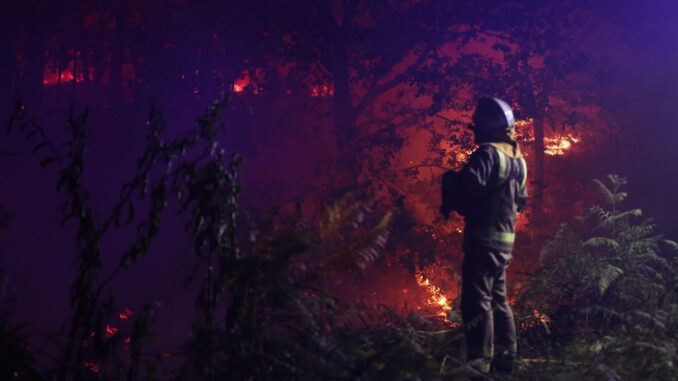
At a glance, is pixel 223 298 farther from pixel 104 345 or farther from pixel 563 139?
pixel 563 139

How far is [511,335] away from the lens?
410cm

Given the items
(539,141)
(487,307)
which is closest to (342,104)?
(539,141)

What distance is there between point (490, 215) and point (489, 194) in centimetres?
17

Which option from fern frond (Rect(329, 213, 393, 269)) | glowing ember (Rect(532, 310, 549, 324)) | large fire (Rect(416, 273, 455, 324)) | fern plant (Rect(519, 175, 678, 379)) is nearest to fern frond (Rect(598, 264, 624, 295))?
fern plant (Rect(519, 175, 678, 379))

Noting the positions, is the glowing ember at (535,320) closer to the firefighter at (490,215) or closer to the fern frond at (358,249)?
the firefighter at (490,215)

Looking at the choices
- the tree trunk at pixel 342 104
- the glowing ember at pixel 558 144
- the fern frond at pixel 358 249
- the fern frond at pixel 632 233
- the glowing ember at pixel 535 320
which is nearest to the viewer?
the fern frond at pixel 358 249

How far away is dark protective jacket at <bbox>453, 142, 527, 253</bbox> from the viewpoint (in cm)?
398

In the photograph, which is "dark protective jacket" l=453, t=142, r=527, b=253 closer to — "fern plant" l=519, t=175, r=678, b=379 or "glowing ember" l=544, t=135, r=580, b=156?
"fern plant" l=519, t=175, r=678, b=379

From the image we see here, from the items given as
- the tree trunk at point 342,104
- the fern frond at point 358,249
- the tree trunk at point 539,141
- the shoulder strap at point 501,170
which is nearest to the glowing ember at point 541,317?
the shoulder strap at point 501,170

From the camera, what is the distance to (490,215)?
4.09m

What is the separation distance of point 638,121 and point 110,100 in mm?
11909

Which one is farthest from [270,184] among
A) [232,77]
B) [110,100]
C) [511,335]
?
A: [511,335]

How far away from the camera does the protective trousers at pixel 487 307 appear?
3.85m

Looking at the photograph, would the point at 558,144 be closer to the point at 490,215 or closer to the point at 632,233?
the point at 632,233
